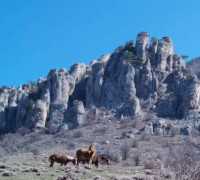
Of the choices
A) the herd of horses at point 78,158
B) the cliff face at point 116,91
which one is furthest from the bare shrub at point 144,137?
the herd of horses at point 78,158

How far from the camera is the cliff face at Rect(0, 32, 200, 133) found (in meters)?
101

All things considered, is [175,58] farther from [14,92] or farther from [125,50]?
[14,92]

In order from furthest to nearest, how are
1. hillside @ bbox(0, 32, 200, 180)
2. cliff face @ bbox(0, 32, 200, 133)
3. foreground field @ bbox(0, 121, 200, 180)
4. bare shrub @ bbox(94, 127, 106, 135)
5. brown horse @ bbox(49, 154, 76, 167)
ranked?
1. cliff face @ bbox(0, 32, 200, 133)
2. bare shrub @ bbox(94, 127, 106, 135)
3. hillside @ bbox(0, 32, 200, 180)
4. foreground field @ bbox(0, 121, 200, 180)
5. brown horse @ bbox(49, 154, 76, 167)

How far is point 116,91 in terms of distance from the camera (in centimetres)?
10575

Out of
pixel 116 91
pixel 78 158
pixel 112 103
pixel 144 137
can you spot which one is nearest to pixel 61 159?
pixel 78 158

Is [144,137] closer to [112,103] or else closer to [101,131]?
[101,131]

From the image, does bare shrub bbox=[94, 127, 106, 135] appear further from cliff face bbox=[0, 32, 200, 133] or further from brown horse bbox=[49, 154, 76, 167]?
brown horse bbox=[49, 154, 76, 167]

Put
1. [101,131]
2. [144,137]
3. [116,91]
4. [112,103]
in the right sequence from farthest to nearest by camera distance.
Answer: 1. [116,91]
2. [112,103]
3. [101,131]
4. [144,137]

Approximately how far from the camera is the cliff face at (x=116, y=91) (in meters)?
101

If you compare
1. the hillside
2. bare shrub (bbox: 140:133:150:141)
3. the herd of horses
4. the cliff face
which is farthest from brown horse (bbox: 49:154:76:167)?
the cliff face

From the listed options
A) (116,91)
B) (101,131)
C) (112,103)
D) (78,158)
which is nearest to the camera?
(78,158)

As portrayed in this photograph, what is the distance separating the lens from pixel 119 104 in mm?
103062

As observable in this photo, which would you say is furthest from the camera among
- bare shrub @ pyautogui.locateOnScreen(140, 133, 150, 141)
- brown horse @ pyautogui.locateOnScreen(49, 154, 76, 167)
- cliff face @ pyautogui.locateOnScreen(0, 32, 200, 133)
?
cliff face @ pyautogui.locateOnScreen(0, 32, 200, 133)

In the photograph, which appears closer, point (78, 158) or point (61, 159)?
point (61, 159)
